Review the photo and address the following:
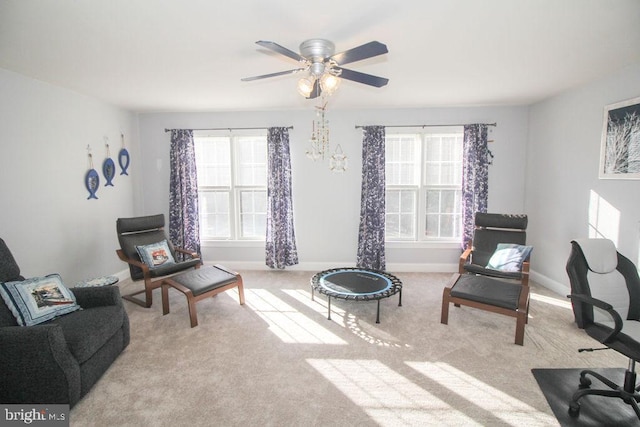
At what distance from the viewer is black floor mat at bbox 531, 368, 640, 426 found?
6.21 ft

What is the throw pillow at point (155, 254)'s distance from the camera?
12.0 feet

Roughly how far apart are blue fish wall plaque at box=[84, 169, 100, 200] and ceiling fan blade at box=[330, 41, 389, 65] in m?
3.60

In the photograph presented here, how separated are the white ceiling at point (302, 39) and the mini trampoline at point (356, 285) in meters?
2.21

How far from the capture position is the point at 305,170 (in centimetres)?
471

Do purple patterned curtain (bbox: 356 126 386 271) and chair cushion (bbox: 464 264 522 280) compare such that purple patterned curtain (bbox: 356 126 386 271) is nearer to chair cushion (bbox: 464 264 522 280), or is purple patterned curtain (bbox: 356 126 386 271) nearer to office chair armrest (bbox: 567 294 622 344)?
→ chair cushion (bbox: 464 264 522 280)

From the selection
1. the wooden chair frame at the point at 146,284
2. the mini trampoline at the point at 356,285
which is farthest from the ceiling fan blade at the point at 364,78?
the wooden chair frame at the point at 146,284

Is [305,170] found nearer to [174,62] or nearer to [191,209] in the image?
[191,209]

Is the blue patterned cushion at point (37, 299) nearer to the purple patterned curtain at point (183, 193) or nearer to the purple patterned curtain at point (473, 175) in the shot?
the purple patterned curtain at point (183, 193)

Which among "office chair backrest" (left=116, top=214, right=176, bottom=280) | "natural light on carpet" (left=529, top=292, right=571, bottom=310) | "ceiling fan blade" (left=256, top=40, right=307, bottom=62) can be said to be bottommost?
"natural light on carpet" (left=529, top=292, right=571, bottom=310)

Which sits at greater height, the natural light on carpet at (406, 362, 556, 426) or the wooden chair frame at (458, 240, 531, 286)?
the wooden chair frame at (458, 240, 531, 286)

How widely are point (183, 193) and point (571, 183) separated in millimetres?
5222

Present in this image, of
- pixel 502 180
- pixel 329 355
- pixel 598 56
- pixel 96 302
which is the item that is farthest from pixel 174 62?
pixel 502 180

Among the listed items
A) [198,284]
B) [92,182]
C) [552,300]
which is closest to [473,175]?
[552,300]
